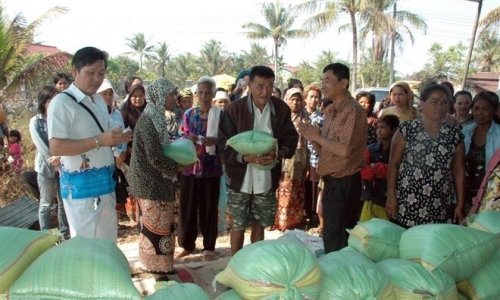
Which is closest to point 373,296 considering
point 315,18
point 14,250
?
point 14,250

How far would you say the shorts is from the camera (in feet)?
11.6

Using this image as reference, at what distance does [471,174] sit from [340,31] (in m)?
21.8

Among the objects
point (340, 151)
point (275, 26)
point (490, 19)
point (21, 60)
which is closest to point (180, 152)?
point (340, 151)

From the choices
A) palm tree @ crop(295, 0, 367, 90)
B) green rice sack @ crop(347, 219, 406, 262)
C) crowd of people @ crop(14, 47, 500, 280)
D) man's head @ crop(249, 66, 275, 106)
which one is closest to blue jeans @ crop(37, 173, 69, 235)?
crowd of people @ crop(14, 47, 500, 280)

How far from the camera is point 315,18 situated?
74.2ft

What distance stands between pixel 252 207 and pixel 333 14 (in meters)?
20.6

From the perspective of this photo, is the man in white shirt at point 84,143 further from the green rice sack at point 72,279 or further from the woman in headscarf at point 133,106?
the woman in headscarf at point 133,106

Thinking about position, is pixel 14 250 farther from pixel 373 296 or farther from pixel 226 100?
pixel 226 100

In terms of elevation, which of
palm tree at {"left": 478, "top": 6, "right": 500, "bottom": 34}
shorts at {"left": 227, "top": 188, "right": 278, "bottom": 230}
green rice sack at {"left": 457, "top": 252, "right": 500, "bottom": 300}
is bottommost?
shorts at {"left": 227, "top": 188, "right": 278, "bottom": 230}

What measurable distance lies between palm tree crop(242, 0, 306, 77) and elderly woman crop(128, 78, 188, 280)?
114ft

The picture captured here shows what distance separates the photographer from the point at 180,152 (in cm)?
332

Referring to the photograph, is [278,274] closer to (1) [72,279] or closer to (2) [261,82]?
(1) [72,279]

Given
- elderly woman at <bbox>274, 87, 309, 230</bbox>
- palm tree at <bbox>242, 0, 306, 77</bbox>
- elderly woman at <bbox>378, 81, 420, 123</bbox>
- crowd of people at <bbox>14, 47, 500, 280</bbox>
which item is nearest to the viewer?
crowd of people at <bbox>14, 47, 500, 280</bbox>

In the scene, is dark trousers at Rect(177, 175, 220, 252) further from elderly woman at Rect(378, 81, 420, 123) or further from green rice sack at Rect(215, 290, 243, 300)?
green rice sack at Rect(215, 290, 243, 300)
